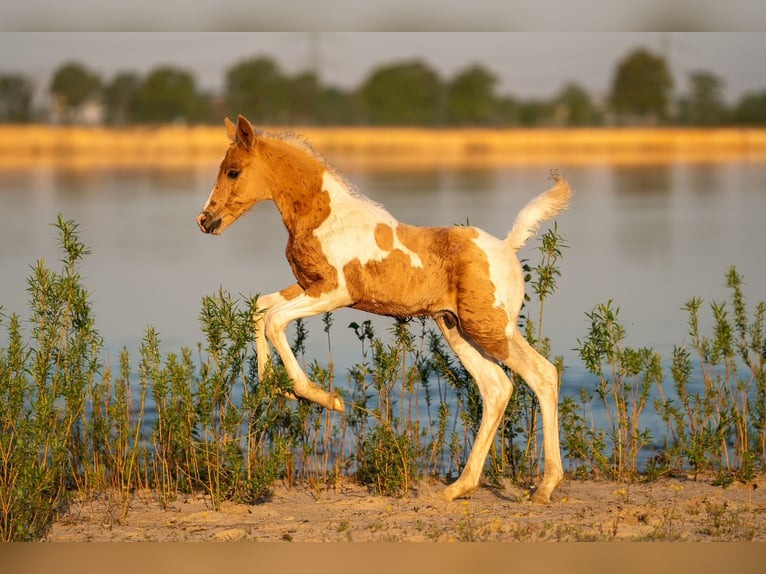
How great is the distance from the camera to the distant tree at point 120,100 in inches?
3191

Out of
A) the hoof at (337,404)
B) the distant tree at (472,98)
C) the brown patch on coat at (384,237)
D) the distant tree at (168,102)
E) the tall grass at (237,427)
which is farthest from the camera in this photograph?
the distant tree at (472,98)

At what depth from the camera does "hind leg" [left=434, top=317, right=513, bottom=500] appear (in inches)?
343

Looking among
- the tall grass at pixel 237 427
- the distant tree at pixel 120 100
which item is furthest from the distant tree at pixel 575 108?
the tall grass at pixel 237 427

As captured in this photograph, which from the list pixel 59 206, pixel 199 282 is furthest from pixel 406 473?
pixel 59 206

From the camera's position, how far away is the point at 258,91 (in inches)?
3253

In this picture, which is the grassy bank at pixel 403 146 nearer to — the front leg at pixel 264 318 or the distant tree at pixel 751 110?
the distant tree at pixel 751 110

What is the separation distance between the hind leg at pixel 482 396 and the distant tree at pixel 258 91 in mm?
72538

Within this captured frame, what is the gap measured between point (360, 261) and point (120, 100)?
3011 inches

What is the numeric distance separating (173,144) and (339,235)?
6806 centimetres

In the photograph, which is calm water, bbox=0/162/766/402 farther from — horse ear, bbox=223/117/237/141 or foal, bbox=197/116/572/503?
horse ear, bbox=223/117/237/141

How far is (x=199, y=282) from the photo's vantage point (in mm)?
22953

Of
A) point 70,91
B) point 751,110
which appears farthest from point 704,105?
point 70,91

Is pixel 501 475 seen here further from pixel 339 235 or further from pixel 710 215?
pixel 710 215

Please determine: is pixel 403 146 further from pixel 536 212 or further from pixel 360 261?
pixel 360 261
